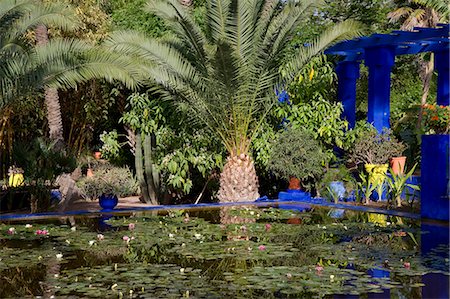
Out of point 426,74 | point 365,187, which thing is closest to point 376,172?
point 365,187

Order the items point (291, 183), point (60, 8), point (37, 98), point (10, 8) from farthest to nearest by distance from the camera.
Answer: point (37, 98) < point (291, 183) < point (60, 8) < point (10, 8)

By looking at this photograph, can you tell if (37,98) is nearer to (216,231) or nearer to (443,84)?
(216,231)

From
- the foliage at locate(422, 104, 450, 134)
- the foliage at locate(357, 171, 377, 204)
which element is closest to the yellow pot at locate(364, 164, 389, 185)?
the foliage at locate(357, 171, 377, 204)

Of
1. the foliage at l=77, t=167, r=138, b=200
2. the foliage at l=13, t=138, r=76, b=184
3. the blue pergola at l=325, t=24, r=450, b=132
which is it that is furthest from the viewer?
the blue pergola at l=325, t=24, r=450, b=132

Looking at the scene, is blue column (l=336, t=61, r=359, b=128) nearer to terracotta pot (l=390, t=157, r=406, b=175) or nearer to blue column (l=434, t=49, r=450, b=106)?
blue column (l=434, t=49, r=450, b=106)

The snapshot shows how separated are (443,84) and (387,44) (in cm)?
355

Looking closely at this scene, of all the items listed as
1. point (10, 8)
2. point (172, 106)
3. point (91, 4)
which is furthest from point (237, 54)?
point (91, 4)

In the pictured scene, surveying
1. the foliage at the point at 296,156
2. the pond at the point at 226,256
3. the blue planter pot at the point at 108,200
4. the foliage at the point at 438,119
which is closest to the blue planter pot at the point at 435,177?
the pond at the point at 226,256

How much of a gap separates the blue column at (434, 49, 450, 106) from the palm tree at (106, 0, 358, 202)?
15.8 ft

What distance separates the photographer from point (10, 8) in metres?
12.6

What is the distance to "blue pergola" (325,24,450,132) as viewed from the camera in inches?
625

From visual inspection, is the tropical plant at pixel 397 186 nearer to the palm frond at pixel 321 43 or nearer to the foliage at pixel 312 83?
the palm frond at pixel 321 43

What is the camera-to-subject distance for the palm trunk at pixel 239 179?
15.5m

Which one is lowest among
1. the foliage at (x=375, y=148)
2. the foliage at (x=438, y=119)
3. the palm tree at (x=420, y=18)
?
the foliage at (x=375, y=148)
